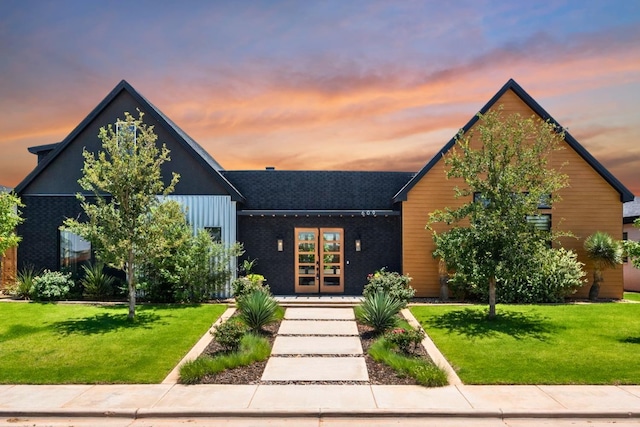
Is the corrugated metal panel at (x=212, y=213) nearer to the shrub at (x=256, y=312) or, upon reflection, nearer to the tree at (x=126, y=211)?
the tree at (x=126, y=211)

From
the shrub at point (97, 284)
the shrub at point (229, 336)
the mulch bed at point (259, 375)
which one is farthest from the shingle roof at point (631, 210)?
the shrub at point (97, 284)

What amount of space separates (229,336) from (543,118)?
1441 cm

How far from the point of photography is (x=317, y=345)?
12.0 m

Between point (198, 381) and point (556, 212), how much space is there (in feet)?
50.0

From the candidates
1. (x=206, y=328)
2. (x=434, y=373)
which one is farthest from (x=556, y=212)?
(x=206, y=328)

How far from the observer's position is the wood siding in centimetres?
1839

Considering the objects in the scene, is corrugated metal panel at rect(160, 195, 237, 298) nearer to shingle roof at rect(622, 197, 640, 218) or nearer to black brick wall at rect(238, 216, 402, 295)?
black brick wall at rect(238, 216, 402, 295)

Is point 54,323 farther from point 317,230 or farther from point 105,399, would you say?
point 317,230

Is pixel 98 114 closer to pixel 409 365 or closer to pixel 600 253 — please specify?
pixel 409 365

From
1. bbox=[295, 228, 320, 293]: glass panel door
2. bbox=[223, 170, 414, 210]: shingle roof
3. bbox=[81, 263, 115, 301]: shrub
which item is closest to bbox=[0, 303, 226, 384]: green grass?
bbox=[81, 263, 115, 301]: shrub

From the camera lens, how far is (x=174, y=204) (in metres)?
14.2

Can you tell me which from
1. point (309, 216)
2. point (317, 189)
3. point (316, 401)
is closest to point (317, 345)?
point (316, 401)

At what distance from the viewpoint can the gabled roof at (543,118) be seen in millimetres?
18109

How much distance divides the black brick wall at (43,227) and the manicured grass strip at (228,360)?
10.9m
